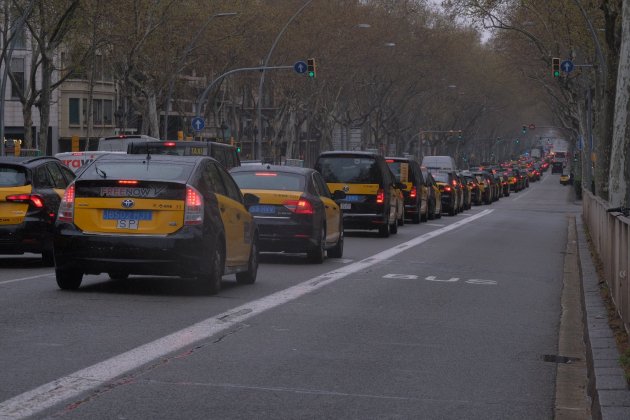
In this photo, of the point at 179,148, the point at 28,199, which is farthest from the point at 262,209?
the point at 179,148

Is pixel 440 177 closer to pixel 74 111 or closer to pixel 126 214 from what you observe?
pixel 126 214

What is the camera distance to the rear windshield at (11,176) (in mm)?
18734

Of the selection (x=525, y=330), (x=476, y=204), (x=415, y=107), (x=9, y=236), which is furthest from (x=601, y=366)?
(x=415, y=107)

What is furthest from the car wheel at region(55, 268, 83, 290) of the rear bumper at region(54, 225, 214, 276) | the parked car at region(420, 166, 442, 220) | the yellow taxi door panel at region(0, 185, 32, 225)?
the parked car at region(420, 166, 442, 220)

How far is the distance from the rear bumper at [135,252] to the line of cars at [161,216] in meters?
0.01

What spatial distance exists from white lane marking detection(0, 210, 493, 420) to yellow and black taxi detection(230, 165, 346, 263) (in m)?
3.94

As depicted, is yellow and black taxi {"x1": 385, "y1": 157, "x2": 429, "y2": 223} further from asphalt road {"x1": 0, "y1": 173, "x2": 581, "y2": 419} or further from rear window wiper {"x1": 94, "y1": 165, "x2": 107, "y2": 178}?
rear window wiper {"x1": 94, "y1": 165, "x2": 107, "y2": 178}

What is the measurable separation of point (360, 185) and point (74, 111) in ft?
194

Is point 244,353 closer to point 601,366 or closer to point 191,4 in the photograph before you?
point 601,366

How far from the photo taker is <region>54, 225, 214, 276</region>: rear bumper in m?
14.1

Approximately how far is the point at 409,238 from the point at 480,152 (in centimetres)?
15519

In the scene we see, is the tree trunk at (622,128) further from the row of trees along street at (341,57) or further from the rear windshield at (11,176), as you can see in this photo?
the rear windshield at (11,176)

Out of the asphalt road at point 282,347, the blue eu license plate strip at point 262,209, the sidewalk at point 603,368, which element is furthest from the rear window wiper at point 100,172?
Result: the blue eu license plate strip at point 262,209

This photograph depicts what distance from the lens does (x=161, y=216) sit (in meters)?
14.3
